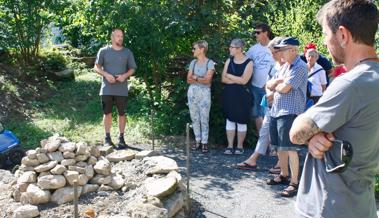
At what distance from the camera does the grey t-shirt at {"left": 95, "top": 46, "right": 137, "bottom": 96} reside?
730 cm

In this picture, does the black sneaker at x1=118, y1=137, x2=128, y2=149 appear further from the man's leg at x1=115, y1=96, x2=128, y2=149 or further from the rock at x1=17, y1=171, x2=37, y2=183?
the rock at x1=17, y1=171, x2=37, y2=183

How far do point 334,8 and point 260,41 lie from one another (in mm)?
5092

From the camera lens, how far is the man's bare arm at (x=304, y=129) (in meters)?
2.24

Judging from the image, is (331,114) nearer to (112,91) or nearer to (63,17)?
(112,91)

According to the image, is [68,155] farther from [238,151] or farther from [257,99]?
[257,99]

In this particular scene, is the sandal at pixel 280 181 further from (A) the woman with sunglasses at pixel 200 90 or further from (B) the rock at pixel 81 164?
(B) the rock at pixel 81 164

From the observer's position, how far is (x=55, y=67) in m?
12.3

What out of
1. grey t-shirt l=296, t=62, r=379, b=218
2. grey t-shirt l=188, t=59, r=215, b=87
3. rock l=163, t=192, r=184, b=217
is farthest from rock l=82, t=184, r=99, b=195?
grey t-shirt l=296, t=62, r=379, b=218

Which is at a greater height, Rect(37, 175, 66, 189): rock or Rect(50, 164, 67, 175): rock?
Rect(50, 164, 67, 175): rock

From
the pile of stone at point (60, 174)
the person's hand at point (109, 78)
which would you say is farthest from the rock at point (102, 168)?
the person's hand at point (109, 78)

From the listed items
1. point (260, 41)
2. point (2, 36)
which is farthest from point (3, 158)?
point (2, 36)

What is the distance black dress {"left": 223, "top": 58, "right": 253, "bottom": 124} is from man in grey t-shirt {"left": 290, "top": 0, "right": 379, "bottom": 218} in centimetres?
494

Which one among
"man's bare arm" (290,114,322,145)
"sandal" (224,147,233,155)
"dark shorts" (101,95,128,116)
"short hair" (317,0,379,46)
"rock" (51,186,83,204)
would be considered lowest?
"sandal" (224,147,233,155)

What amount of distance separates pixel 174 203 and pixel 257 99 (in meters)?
2.98
